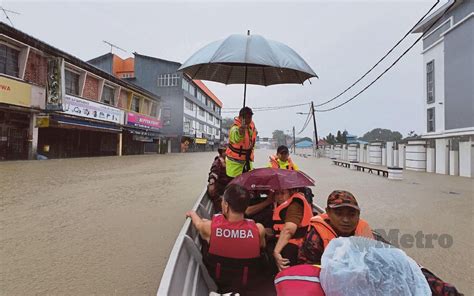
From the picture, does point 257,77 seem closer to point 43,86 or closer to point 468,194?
point 468,194

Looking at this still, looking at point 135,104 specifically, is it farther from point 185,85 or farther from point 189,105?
point 189,105

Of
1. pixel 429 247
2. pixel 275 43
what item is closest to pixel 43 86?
pixel 275 43

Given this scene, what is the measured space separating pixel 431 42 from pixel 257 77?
872 inches

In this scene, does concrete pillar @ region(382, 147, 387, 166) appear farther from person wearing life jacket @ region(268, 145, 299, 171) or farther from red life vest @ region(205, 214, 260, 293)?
red life vest @ region(205, 214, 260, 293)

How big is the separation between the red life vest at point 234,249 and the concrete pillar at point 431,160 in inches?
601

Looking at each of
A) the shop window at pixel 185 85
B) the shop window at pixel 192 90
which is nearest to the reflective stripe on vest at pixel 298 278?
the shop window at pixel 185 85

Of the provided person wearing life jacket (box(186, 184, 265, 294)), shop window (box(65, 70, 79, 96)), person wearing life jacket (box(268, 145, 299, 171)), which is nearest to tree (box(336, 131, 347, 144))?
shop window (box(65, 70, 79, 96))

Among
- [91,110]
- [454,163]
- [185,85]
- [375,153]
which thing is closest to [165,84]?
[185,85]

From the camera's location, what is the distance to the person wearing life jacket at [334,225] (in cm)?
173

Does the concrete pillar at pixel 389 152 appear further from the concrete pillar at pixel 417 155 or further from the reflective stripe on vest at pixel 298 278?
the reflective stripe on vest at pixel 298 278

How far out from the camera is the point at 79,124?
17.4m

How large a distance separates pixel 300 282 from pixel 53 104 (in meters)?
17.4

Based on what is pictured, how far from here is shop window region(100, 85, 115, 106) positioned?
21.8 meters

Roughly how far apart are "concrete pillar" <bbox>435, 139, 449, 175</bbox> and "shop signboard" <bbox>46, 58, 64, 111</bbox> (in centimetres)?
1910
